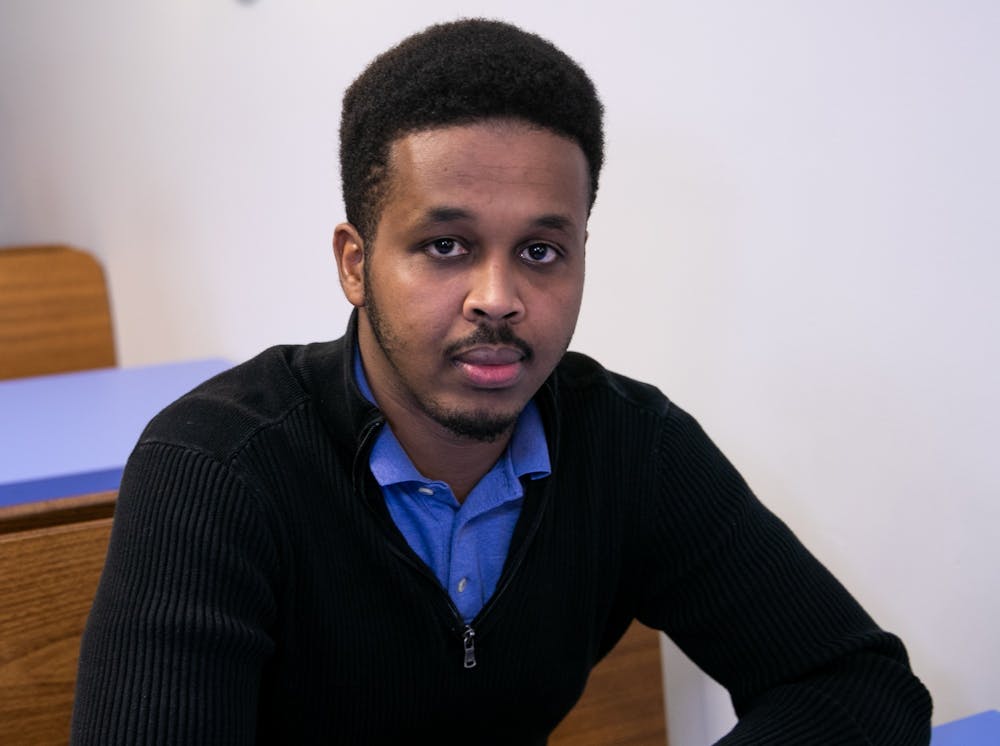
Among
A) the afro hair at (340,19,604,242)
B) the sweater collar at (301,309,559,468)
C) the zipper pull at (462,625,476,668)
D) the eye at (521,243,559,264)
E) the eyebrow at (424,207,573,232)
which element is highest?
the afro hair at (340,19,604,242)

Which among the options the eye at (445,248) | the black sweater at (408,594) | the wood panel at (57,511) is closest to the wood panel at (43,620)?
the wood panel at (57,511)

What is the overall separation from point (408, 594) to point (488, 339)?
0.21 m

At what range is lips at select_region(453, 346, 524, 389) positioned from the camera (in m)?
0.86

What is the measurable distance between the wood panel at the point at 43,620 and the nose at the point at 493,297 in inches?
20.1

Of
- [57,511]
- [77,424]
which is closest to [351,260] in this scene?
[57,511]

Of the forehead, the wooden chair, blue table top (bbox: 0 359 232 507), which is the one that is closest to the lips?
the forehead

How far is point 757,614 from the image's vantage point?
3.33ft

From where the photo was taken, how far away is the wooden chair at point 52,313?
308 cm

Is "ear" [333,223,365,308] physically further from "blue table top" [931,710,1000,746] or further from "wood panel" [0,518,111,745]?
"blue table top" [931,710,1000,746]

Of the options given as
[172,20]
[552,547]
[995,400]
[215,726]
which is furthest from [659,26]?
[172,20]

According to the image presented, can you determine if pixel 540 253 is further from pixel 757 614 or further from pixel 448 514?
pixel 757 614

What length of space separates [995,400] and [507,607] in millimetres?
485

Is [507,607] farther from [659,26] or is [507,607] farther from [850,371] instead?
[659,26]

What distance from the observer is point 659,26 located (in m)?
1.43
